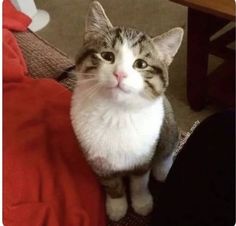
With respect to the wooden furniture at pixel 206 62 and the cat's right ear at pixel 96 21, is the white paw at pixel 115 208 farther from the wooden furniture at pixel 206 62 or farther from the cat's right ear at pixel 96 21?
the wooden furniture at pixel 206 62

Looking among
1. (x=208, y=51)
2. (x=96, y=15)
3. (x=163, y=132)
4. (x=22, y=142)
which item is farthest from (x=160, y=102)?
(x=208, y=51)

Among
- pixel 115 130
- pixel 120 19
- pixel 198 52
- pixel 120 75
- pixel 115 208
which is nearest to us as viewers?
pixel 120 75

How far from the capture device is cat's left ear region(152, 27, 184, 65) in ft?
2.62

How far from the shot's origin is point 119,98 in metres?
0.77

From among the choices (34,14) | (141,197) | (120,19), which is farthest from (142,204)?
(34,14)

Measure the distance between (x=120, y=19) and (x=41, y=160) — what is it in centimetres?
136

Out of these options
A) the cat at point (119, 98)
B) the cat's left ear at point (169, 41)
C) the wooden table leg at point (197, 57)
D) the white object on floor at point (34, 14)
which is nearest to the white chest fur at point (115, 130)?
the cat at point (119, 98)

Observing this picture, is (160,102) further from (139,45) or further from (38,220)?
(38,220)

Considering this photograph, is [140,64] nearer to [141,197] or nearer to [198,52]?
[141,197]

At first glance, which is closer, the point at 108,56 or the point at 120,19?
the point at 108,56

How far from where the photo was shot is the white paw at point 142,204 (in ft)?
3.12

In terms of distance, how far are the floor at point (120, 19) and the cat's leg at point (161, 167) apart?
33.1 inches

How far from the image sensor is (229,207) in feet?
2.21

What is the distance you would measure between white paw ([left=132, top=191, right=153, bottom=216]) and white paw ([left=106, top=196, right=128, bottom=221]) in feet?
0.09
